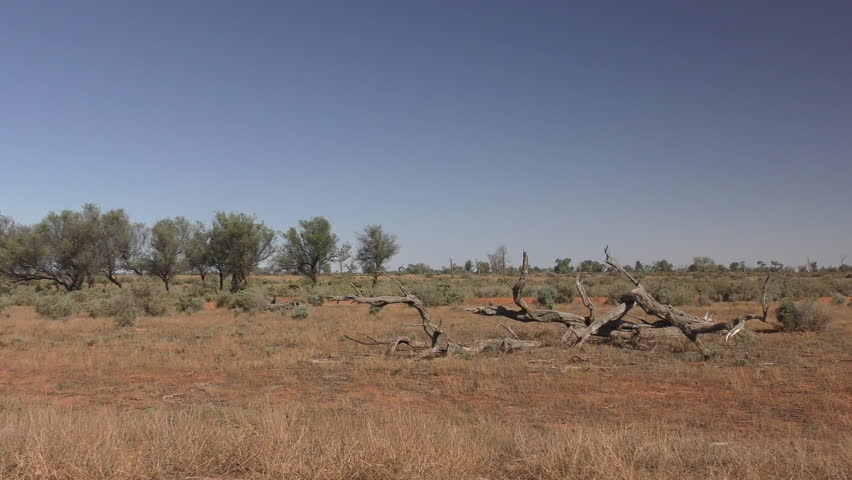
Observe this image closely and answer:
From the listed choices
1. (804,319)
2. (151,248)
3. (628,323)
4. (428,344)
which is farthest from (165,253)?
(804,319)

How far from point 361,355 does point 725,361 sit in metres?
9.39

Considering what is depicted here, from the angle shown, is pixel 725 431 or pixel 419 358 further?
pixel 419 358

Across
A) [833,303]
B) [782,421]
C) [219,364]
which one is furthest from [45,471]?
[833,303]

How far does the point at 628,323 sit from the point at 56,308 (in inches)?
1008

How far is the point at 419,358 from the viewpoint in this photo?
12.8m

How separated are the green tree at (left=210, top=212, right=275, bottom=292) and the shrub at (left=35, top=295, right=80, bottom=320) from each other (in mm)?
16011

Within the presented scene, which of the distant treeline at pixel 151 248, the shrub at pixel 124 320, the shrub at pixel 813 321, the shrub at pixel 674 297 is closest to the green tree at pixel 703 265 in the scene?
the distant treeline at pixel 151 248

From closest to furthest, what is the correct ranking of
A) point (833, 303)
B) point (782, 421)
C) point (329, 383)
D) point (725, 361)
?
point (782, 421) < point (329, 383) < point (725, 361) < point (833, 303)

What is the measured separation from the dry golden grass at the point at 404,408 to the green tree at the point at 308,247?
101 feet

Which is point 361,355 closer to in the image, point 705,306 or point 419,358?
point 419,358

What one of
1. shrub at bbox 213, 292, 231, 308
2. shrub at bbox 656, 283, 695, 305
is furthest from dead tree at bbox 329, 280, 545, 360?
shrub at bbox 213, 292, 231, 308

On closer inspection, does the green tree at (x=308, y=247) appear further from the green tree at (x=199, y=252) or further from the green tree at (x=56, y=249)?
the green tree at (x=56, y=249)

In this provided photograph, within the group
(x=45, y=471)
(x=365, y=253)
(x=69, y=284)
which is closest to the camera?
(x=45, y=471)

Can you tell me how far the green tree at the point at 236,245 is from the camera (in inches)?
1622
